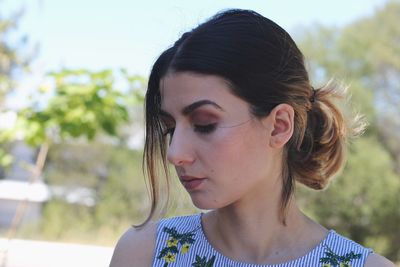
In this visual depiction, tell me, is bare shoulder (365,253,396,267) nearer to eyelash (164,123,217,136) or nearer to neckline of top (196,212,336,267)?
neckline of top (196,212,336,267)

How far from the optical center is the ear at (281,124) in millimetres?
1463

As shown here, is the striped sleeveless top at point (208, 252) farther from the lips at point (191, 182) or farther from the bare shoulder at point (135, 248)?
the lips at point (191, 182)

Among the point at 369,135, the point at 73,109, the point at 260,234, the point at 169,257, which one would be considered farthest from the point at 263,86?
the point at 369,135

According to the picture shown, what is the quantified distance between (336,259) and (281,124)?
0.32 m

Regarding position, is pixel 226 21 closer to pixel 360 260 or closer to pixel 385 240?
pixel 360 260

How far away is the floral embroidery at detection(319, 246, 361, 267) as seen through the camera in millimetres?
1536

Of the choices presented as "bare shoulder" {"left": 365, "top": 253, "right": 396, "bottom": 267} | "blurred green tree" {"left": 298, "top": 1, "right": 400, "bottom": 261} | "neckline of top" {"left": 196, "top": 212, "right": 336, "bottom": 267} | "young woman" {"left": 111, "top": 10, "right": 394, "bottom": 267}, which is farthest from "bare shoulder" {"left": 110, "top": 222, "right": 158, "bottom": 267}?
"blurred green tree" {"left": 298, "top": 1, "right": 400, "bottom": 261}

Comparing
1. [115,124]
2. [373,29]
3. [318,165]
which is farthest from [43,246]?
[373,29]

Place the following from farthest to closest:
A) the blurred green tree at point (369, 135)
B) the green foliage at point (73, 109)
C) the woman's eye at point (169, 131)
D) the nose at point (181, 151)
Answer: the blurred green tree at point (369, 135) < the green foliage at point (73, 109) < the woman's eye at point (169, 131) < the nose at point (181, 151)

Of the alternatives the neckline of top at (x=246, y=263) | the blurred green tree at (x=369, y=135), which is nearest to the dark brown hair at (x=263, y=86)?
the neckline of top at (x=246, y=263)

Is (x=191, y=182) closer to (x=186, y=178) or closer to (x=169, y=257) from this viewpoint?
(x=186, y=178)

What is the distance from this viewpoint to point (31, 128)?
10.2ft

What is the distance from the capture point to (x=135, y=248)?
5.13 ft

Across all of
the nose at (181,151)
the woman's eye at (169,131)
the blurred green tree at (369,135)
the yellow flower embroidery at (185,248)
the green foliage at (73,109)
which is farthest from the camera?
the blurred green tree at (369,135)
